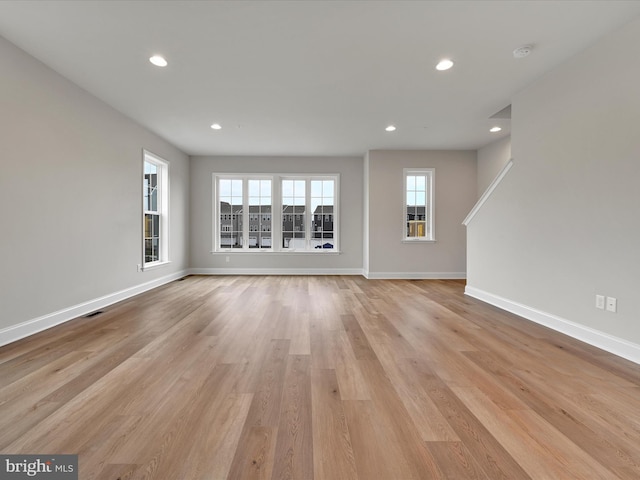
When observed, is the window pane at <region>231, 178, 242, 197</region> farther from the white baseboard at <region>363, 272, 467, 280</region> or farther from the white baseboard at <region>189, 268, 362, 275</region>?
the white baseboard at <region>363, 272, 467, 280</region>

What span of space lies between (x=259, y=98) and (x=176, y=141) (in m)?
2.76

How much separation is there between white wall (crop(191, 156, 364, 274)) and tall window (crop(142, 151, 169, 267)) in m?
1.05

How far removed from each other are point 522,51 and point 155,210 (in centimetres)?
586

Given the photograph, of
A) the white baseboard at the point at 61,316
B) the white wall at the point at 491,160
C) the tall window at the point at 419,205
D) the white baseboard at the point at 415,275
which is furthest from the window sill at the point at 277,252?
the white wall at the point at 491,160

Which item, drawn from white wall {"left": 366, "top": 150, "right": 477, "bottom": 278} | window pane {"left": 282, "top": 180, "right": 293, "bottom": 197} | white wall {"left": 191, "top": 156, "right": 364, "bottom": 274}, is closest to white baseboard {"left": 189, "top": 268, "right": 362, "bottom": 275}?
white wall {"left": 191, "top": 156, "right": 364, "bottom": 274}

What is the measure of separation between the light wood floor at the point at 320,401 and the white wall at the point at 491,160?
11.9 ft

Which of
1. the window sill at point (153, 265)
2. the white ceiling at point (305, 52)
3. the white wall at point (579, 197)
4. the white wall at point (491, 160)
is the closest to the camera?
the white ceiling at point (305, 52)

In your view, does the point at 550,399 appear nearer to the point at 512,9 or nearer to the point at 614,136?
the point at 614,136

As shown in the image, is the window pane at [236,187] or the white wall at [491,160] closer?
the white wall at [491,160]

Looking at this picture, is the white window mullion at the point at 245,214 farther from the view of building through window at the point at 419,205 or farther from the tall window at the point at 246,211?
the view of building through window at the point at 419,205

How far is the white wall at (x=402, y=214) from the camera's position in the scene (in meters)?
6.29

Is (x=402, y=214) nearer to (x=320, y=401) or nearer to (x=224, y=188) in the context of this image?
(x=224, y=188)

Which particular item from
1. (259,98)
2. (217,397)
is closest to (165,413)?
(217,397)

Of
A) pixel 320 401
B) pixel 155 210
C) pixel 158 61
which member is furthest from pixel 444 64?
pixel 155 210
